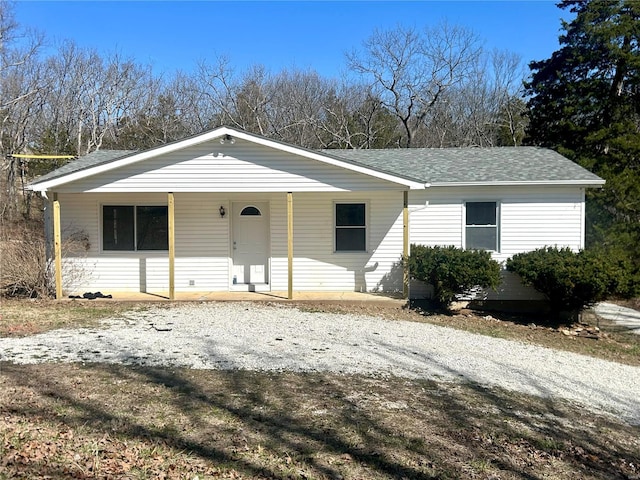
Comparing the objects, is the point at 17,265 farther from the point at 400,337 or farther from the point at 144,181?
the point at 400,337

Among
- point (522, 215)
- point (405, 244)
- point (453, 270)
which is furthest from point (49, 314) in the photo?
point (522, 215)

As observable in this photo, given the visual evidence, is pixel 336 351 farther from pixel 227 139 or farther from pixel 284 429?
pixel 227 139

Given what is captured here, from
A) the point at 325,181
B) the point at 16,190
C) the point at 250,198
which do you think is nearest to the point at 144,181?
the point at 250,198

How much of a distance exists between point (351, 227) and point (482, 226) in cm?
309

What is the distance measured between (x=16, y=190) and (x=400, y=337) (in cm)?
2572

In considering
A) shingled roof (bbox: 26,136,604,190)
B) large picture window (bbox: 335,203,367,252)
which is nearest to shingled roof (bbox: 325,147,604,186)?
shingled roof (bbox: 26,136,604,190)

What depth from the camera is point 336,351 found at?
7277 mm

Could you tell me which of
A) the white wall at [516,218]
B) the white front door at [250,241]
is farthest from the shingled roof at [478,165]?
the white front door at [250,241]

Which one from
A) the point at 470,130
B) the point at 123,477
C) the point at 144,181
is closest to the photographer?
the point at 123,477

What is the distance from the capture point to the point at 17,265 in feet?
36.3

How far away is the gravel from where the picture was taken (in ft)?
20.6

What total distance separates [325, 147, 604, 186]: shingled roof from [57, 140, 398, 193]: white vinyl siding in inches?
72.9

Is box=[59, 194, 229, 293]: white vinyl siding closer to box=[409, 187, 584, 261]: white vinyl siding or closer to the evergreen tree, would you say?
box=[409, 187, 584, 261]: white vinyl siding

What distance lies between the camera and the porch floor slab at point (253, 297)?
11281 millimetres
